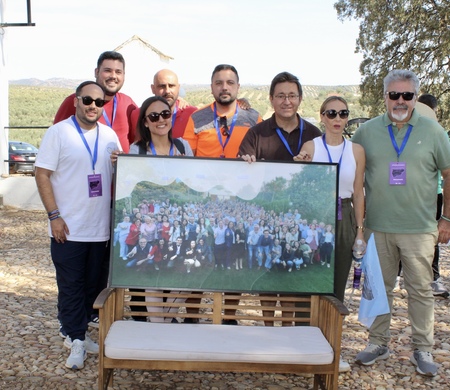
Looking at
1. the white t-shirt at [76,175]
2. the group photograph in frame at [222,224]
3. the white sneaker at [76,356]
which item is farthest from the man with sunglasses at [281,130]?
the white sneaker at [76,356]

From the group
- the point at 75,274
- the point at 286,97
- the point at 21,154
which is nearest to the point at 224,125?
the point at 286,97

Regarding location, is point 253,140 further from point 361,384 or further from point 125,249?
point 361,384

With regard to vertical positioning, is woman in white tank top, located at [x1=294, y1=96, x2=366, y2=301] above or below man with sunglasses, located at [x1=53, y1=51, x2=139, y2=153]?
below

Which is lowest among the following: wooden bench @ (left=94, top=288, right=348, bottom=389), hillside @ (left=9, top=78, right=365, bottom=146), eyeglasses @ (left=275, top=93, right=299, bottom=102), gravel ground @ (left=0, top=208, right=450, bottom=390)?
gravel ground @ (left=0, top=208, right=450, bottom=390)

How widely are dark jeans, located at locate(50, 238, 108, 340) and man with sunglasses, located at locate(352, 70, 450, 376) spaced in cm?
225

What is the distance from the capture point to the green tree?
24.2 meters

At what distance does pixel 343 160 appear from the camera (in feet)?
14.2

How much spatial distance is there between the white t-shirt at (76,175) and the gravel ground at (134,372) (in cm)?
108

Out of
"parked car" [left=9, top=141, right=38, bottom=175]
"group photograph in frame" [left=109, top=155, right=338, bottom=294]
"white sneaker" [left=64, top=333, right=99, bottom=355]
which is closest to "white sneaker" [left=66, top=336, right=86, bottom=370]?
"white sneaker" [left=64, top=333, right=99, bottom=355]

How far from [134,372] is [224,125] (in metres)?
2.22

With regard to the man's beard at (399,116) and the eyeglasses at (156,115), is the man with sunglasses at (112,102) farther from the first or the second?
the man's beard at (399,116)

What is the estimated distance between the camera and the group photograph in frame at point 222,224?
13.6 feet

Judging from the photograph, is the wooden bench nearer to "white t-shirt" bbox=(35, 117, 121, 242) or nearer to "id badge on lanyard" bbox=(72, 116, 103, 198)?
"white t-shirt" bbox=(35, 117, 121, 242)

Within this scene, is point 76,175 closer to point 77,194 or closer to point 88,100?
point 77,194
